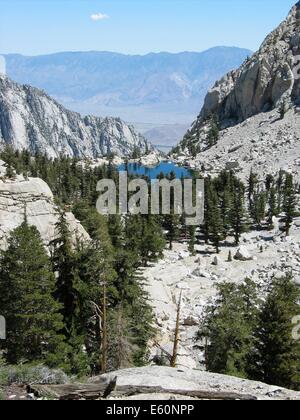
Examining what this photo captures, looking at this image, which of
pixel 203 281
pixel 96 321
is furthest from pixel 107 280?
pixel 203 281

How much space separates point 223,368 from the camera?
3108cm

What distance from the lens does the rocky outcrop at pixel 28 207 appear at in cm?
4303

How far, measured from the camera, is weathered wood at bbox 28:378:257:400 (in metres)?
15.5

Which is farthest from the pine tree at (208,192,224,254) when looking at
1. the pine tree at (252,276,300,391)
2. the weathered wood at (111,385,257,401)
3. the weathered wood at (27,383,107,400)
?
the weathered wood at (27,383,107,400)

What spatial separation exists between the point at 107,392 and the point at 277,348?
1661cm

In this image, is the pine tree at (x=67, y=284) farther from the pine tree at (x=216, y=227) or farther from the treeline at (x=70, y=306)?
the pine tree at (x=216, y=227)

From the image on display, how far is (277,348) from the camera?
29625 mm

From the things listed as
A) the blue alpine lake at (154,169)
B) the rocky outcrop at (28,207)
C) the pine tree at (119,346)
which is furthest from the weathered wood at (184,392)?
the blue alpine lake at (154,169)

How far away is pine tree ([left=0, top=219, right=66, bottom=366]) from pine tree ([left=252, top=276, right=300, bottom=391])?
1149 centimetres

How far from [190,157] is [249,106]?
28166mm

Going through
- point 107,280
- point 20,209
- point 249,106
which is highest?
point 249,106

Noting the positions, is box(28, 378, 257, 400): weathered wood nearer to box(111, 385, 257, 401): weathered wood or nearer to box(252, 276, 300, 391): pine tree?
box(111, 385, 257, 401): weathered wood

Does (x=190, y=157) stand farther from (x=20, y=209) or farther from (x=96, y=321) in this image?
(x=96, y=321)
